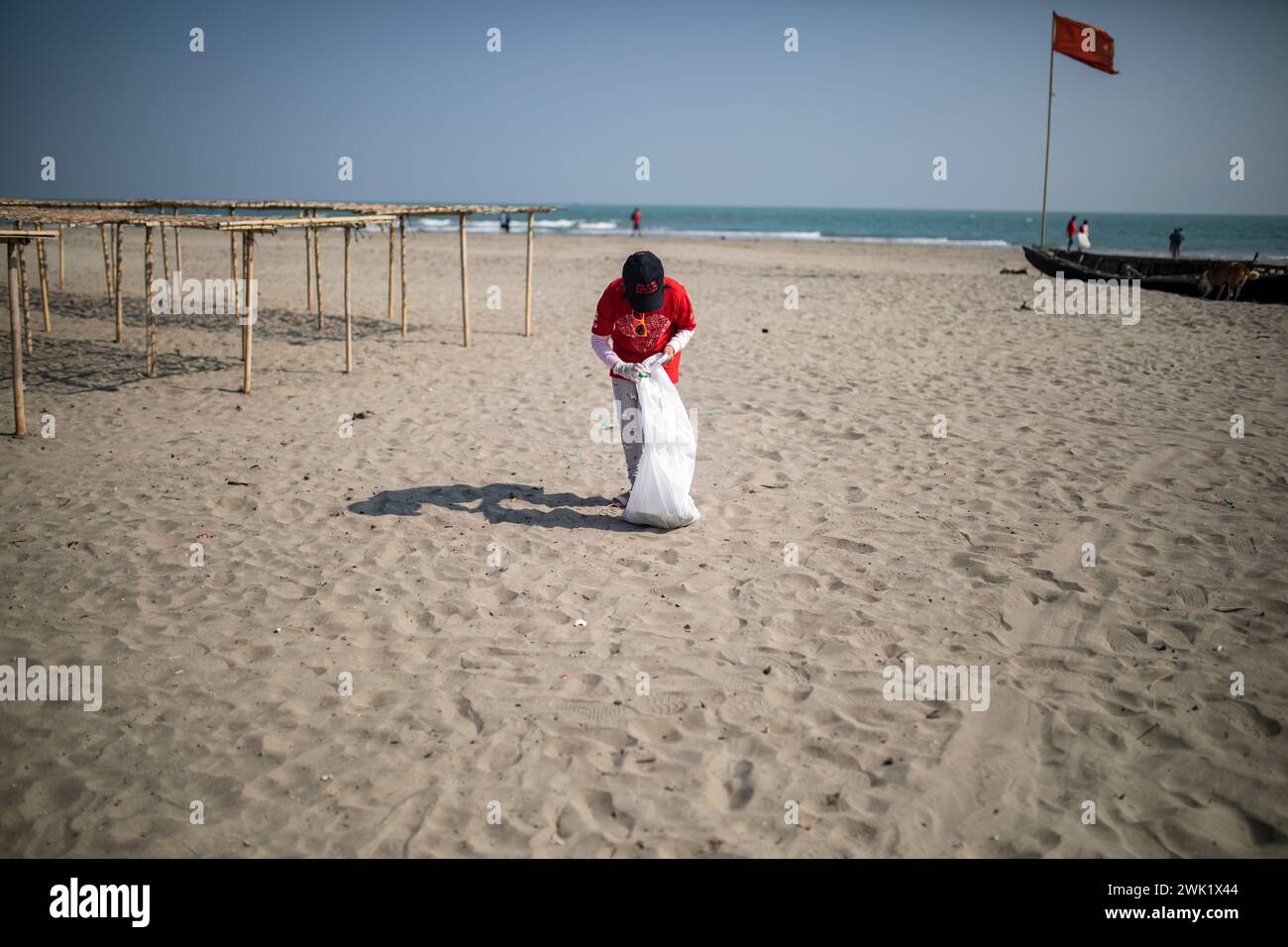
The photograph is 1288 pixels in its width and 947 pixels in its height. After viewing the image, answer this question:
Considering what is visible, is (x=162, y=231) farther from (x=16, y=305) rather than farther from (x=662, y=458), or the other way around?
(x=662, y=458)

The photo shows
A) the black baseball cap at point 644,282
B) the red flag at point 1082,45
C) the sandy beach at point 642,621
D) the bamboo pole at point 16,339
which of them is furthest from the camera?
the red flag at point 1082,45

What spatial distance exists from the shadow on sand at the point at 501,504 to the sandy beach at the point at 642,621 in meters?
0.03

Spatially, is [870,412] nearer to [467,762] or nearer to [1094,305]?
[467,762]

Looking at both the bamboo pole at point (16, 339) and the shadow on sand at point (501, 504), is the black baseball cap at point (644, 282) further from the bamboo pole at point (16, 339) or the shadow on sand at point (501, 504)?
the bamboo pole at point (16, 339)

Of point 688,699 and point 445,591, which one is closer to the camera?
point 688,699

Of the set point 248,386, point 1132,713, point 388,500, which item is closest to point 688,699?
point 1132,713

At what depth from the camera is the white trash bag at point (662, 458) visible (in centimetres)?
476

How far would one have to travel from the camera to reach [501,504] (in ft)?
17.9

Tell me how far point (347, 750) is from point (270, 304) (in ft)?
45.2

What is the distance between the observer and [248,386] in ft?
27.3

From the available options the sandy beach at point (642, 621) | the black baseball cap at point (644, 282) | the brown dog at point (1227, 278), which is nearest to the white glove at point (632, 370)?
the black baseball cap at point (644, 282)

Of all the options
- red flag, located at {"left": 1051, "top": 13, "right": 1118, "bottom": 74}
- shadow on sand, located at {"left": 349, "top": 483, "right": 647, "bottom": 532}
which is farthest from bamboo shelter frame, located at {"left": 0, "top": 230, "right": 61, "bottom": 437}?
red flag, located at {"left": 1051, "top": 13, "right": 1118, "bottom": 74}

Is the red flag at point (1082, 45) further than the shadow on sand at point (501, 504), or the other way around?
the red flag at point (1082, 45)

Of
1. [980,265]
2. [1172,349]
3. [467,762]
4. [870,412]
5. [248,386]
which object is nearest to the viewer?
[467,762]
